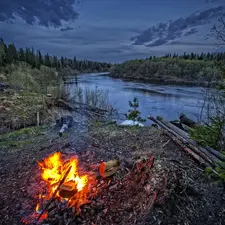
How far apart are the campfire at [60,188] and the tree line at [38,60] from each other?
30601 millimetres

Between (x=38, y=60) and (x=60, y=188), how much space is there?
4765 cm

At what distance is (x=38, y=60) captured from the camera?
4250 cm

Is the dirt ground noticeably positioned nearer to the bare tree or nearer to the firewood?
the firewood

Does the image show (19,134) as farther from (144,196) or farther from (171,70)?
(171,70)

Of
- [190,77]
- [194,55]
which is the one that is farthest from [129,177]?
[194,55]

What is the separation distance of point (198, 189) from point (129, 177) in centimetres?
111

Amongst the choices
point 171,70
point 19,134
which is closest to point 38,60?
point 171,70

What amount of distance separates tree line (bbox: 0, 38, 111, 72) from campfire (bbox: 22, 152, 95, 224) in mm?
30601

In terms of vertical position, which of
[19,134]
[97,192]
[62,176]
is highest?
[62,176]

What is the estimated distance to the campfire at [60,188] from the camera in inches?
79.9

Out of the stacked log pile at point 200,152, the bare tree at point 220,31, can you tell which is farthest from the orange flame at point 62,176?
Result: the bare tree at point 220,31

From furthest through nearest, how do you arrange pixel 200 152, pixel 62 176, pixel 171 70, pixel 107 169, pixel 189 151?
pixel 171 70 → pixel 189 151 → pixel 200 152 → pixel 107 169 → pixel 62 176

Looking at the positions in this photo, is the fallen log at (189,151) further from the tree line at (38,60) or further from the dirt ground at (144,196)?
the tree line at (38,60)

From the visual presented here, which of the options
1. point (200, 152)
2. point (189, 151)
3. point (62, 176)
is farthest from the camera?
point (189, 151)
